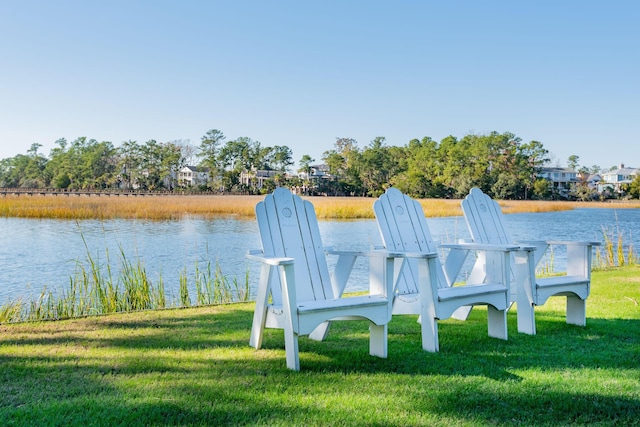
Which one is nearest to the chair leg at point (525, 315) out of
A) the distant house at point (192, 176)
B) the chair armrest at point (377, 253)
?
the chair armrest at point (377, 253)

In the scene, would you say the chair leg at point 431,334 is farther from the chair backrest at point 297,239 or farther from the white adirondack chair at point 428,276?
the chair backrest at point 297,239

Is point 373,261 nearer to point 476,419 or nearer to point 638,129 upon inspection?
point 476,419

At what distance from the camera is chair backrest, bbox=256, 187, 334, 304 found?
3248mm

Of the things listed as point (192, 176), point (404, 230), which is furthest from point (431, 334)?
point (192, 176)

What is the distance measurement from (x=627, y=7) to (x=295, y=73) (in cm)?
1858

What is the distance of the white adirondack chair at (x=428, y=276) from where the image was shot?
126 inches

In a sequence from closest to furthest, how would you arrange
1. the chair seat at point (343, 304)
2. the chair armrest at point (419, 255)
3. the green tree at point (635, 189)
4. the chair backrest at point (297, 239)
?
1. the chair seat at point (343, 304)
2. the chair armrest at point (419, 255)
3. the chair backrest at point (297, 239)
4. the green tree at point (635, 189)

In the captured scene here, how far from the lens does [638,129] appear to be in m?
51.3

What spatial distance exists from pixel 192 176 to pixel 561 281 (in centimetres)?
Answer: 6457

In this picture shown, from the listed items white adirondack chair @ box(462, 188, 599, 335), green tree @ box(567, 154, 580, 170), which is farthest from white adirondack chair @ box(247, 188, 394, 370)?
green tree @ box(567, 154, 580, 170)

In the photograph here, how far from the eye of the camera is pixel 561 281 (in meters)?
3.88

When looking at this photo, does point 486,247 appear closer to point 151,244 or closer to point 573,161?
point 151,244

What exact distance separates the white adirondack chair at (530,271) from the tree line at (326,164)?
4317 cm

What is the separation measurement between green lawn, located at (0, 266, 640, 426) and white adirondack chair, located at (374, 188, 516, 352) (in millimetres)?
188
